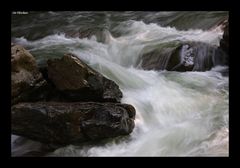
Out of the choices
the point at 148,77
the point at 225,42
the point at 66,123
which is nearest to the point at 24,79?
the point at 66,123

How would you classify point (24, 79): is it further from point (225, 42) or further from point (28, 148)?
point (225, 42)

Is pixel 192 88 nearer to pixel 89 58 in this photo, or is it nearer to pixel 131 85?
pixel 131 85

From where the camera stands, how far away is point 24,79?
598 cm

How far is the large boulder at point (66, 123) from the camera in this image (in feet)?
17.9

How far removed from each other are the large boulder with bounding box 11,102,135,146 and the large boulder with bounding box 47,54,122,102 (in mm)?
319

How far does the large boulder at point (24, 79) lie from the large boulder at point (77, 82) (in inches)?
13.3

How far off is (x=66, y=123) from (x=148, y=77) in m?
2.58

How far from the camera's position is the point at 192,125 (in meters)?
5.97

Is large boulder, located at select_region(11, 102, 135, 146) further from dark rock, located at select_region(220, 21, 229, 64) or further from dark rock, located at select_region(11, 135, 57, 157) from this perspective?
dark rock, located at select_region(220, 21, 229, 64)

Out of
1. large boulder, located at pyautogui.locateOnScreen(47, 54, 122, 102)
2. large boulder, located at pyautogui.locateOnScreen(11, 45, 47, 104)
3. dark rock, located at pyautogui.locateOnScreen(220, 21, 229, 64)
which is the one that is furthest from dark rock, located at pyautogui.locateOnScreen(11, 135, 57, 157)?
dark rock, located at pyautogui.locateOnScreen(220, 21, 229, 64)

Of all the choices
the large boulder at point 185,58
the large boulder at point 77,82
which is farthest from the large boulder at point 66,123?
the large boulder at point 185,58

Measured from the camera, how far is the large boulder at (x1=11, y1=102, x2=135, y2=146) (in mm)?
5441

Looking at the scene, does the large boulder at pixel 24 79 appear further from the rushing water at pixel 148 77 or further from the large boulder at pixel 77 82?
the rushing water at pixel 148 77

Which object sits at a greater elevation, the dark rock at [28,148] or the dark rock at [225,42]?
the dark rock at [225,42]
